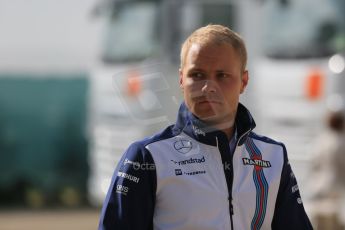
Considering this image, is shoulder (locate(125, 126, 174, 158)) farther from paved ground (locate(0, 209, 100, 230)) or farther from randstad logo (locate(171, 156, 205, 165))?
paved ground (locate(0, 209, 100, 230))

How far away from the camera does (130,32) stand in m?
10.9

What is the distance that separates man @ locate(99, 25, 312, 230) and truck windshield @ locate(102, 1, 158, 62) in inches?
308

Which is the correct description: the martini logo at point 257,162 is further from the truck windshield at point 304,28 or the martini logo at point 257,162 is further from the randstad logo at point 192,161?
the truck windshield at point 304,28

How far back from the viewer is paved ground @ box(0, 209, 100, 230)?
42.1 ft

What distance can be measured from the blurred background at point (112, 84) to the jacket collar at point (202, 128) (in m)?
0.24

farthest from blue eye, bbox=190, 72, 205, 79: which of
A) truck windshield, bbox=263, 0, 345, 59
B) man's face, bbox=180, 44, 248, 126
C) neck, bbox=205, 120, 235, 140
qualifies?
truck windshield, bbox=263, 0, 345, 59

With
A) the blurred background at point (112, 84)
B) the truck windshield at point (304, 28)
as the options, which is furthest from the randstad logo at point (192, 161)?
the truck windshield at point (304, 28)

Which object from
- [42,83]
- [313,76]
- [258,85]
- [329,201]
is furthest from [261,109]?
[42,83]

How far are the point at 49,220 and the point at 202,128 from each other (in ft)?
36.6

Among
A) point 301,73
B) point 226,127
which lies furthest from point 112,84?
point 226,127

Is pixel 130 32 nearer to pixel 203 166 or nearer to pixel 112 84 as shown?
pixel 112 84

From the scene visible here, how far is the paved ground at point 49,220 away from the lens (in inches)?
506

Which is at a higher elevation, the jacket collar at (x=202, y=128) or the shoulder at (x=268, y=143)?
the jacket collar at (x=202, y=128)

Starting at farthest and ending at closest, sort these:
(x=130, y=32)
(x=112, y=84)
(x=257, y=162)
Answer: (x=130, y=32) < (x=112, y=84) < (x=257, y=162)
